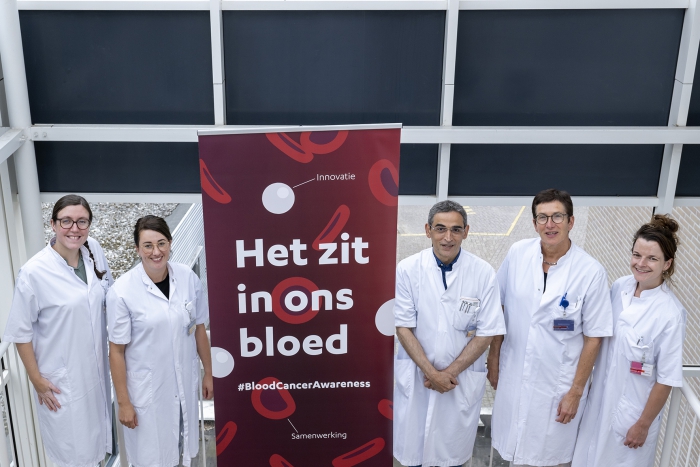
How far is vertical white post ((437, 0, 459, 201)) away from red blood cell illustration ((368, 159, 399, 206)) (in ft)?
3.30

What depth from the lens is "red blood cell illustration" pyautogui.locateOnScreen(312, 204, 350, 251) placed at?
2488mm

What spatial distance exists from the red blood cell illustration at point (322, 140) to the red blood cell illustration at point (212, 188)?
1.09 feet

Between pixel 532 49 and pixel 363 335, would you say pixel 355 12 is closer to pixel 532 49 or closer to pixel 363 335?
pixel 532 49

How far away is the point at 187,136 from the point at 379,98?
3.12 feet

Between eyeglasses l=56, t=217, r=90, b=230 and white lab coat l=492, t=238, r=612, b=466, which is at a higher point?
eyeglasses l=56, t=217, r=90, b=230

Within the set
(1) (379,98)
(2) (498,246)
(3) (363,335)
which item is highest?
(1) (379,98)

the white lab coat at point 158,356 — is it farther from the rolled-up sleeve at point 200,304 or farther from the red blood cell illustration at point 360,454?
the red blood cell illustration at point 360,454

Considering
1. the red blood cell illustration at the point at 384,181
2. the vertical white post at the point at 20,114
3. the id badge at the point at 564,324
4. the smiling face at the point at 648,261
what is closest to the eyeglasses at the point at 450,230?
the red blood cell illustration at the point at 384,181

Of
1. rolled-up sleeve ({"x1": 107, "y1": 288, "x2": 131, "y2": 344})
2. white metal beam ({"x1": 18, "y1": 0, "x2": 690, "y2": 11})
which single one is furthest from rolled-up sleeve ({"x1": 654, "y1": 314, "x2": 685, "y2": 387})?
rolled-up sleeve ({"x1": 107, "y1": 288, "x2": 131, "y2": 344})

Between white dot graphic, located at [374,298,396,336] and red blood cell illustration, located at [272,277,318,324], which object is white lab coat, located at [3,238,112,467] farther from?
white dot graphic, located at [374,298,396,336]

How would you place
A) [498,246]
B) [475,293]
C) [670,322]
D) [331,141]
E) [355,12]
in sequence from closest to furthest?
[331,141], [670,322], [475,293], [355,12], [498,246]

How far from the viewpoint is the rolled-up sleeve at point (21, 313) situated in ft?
8.57

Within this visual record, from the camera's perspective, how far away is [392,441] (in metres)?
2.87

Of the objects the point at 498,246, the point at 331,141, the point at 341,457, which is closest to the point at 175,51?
the point at 331,141
